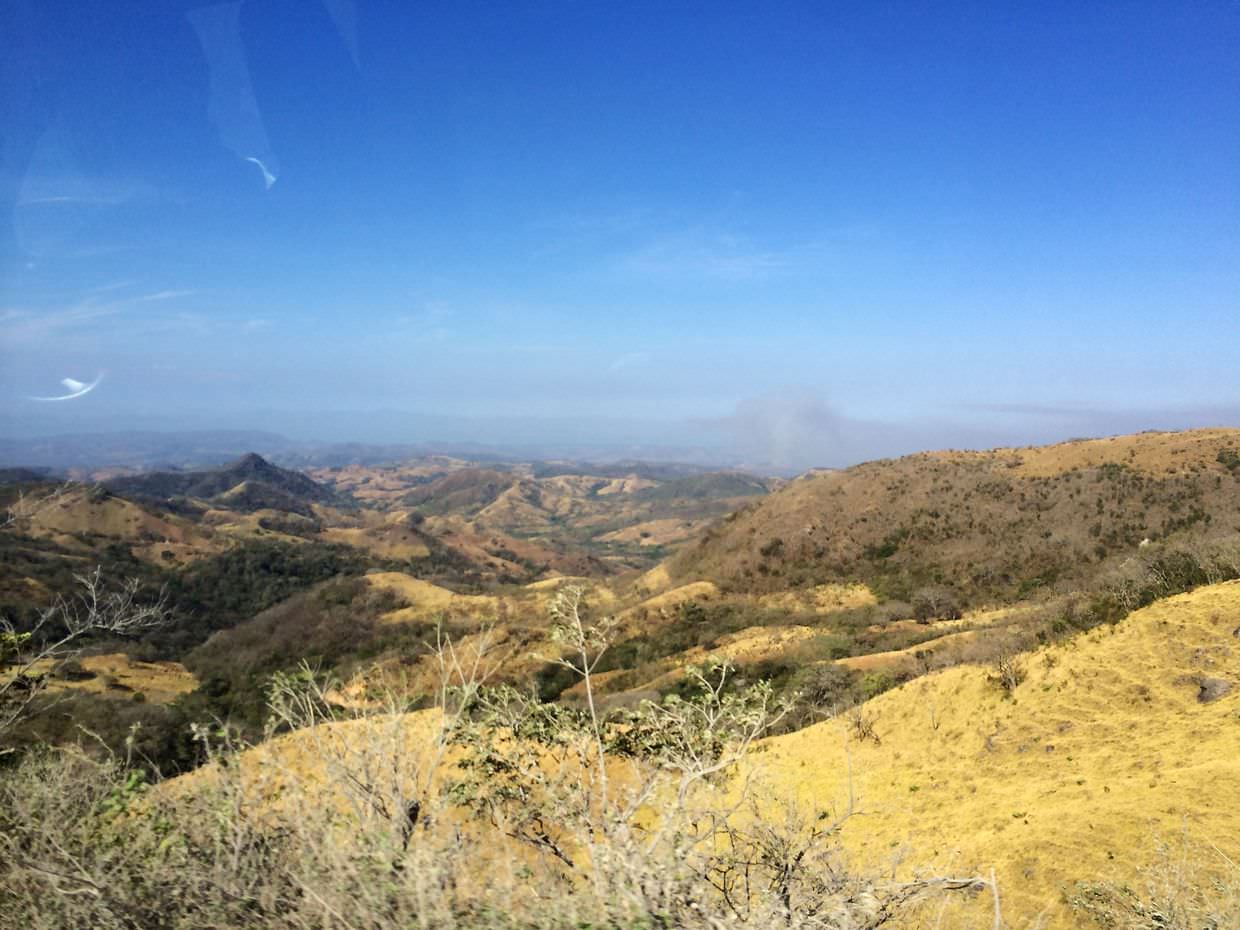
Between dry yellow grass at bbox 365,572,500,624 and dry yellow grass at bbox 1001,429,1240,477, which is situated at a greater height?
dry yellow grass at bbox 1001,429,1240,477

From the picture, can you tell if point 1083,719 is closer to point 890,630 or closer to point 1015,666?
point 1015,666

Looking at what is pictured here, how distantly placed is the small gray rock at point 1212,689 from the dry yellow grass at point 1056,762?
13cm

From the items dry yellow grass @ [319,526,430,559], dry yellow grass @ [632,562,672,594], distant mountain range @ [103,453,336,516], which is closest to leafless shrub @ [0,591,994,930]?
dry yellow grass @ [632,562,672,594]

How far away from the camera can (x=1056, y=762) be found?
12.6m

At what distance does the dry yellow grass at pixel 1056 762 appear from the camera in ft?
30.8

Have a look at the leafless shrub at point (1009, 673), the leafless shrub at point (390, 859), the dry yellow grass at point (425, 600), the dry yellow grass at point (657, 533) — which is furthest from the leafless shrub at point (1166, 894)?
the dry yellow grass at point (657, 533)

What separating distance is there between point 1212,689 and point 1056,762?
348 centimetres

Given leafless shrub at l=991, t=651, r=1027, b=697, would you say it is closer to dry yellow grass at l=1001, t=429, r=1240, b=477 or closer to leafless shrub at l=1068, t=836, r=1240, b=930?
leafless shrub at l=1068, t=836, r=1240, b=930

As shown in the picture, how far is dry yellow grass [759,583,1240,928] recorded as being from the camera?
9.40 metres

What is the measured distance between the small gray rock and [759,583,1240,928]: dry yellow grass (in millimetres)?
134

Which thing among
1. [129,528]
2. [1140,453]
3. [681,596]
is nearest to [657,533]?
[129,528]

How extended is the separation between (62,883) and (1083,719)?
17166 mm

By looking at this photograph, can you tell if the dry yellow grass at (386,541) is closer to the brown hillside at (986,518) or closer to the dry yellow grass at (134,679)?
the dry yellow grass at (134,679)

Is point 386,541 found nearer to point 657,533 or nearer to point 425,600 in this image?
point 425,600
